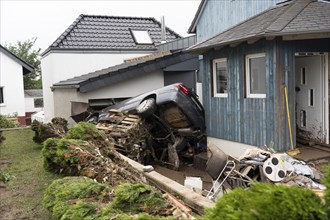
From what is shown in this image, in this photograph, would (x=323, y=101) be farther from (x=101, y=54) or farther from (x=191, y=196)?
(x=101, y=54)

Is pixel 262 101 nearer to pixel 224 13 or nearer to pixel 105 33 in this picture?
pixel 224 13

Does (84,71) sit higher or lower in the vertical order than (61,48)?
lower

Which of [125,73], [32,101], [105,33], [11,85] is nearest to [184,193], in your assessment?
[125,73]

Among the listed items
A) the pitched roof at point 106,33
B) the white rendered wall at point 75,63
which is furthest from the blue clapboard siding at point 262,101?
the pitched roof at point 106,33

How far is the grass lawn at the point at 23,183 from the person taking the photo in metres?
5.40

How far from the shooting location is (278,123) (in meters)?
7.86

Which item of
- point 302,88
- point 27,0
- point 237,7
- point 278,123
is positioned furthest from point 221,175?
point 27,0

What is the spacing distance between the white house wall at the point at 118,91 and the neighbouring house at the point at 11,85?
34.4 feet

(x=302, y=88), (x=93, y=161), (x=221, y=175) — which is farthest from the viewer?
(x=302, y=88)

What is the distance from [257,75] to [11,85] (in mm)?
21020

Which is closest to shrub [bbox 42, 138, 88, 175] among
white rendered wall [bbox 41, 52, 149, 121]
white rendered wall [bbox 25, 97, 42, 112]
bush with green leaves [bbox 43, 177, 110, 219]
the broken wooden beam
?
bush with green leaves [bbox 43, 177, 110, 219]

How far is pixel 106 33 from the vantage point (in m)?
20.2

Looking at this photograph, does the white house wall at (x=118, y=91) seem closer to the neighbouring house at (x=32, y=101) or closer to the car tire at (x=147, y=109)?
the car tire at (x=147, y=109)

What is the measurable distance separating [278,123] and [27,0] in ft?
86.4
